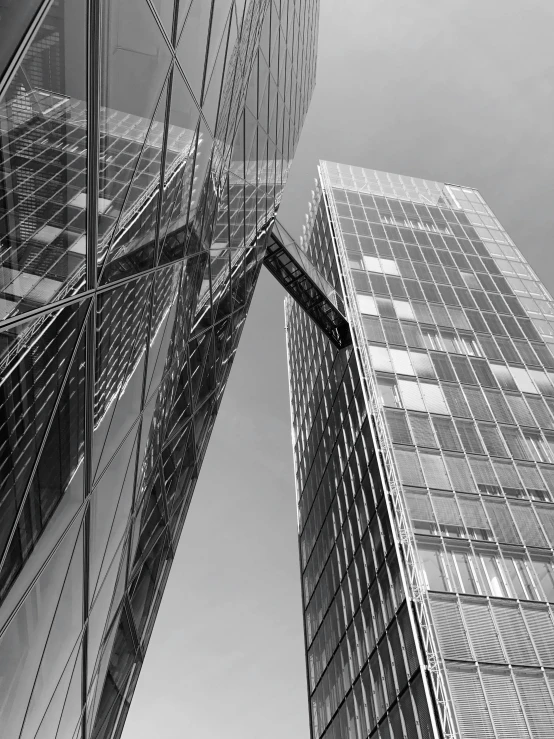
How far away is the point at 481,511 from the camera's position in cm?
2572

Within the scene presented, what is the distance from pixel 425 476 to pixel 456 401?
19.6 ft

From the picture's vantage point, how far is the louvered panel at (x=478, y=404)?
101 ft

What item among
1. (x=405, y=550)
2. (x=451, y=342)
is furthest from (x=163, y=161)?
(x=451, y=342)

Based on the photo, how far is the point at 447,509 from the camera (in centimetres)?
2547

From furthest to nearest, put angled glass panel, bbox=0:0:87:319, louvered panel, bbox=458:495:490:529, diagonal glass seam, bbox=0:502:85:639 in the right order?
louvered panel, bbox=458:495:490:529, diagonal glass seam, bbox=0:502:85:639, angled glass panel, bbox=0:0:87:319

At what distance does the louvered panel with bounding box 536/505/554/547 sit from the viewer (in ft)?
82.4

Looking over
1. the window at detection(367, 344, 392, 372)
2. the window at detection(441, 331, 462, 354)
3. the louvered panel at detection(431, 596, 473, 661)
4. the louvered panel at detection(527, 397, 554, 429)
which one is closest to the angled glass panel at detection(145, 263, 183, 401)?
the louvered panel at detection(431, 596, 473, 661)

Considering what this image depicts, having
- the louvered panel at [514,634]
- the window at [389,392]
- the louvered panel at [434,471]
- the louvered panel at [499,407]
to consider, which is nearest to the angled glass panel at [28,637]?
the louvered panel at [514,634]

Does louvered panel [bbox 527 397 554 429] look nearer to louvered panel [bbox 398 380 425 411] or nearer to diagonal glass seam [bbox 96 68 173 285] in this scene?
louvered panel [bbox 398 380 425 411]

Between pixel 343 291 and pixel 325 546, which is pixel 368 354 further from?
pixel 325 546

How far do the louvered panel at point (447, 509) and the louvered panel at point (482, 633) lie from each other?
369 cm

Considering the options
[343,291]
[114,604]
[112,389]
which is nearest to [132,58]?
[112,389]

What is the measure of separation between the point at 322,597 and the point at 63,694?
29.4 m

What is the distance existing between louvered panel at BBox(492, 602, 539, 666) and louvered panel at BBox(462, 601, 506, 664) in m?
0.27
